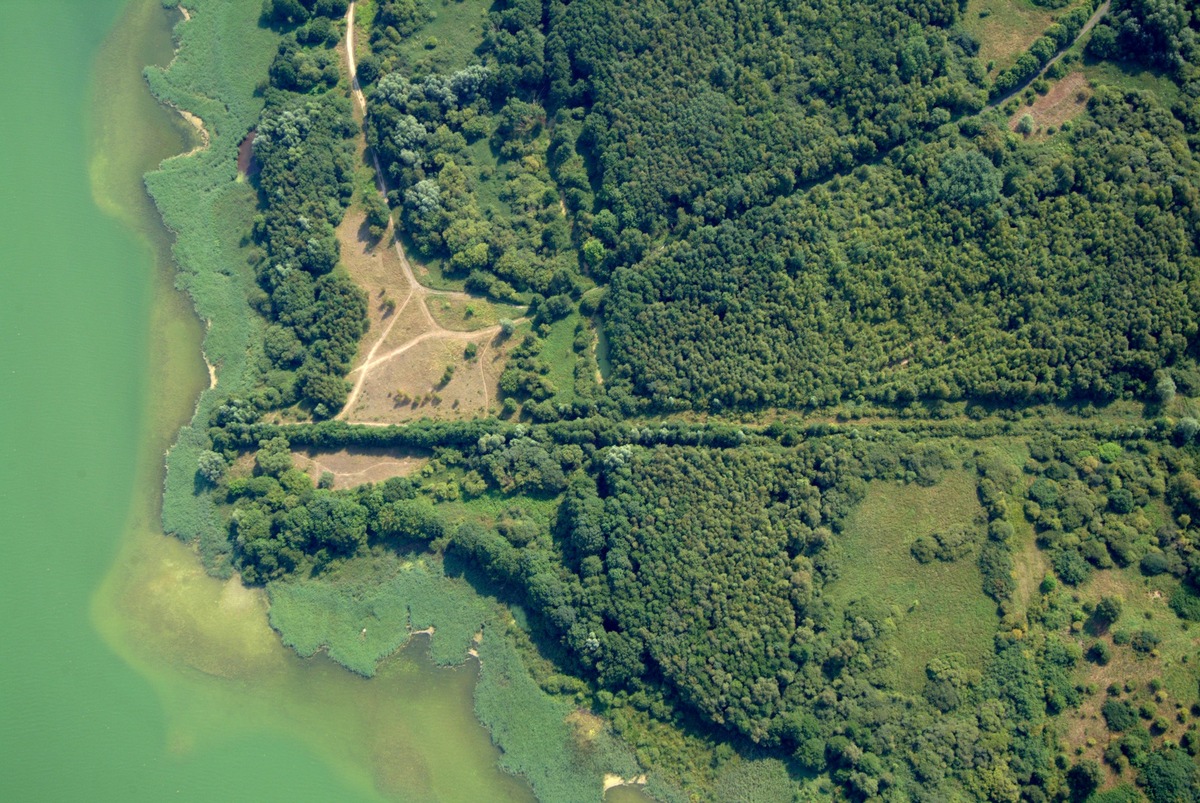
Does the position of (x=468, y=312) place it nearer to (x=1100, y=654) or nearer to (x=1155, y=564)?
(x=1100, y=654)

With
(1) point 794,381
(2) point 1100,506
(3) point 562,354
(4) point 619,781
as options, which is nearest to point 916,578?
(2) point 1100,506

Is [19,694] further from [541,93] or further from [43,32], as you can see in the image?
[541,93]

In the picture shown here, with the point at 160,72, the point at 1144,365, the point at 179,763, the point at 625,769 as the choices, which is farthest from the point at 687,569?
the point at 160,72

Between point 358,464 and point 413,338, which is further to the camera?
point 413,338

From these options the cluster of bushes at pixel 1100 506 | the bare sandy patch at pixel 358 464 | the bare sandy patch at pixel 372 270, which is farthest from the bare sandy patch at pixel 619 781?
the bare sandy patch at pixel 372 270

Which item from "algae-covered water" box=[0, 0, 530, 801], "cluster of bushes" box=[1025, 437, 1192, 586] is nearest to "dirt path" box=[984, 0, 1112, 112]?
"cluster of bushes" box=[1025, 437, 1192, 586]

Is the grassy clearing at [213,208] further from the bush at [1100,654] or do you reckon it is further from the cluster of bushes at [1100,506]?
the bush at [1100,654]

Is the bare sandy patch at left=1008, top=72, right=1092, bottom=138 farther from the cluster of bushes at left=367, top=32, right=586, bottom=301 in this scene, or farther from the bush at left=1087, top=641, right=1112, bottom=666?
the bush at left=1087, top=641, right=1112, bottom=666
